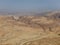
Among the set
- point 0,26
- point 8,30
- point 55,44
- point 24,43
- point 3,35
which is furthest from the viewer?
point 0,26

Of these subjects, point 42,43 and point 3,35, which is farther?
point 3,35

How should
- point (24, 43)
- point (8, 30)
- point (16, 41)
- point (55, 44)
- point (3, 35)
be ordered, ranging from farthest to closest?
point (8, 30) < point (3, 35) < point (16, 41) < point (24, 43) < point (55, 44)

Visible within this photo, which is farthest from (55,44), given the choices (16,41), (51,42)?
(16,41)

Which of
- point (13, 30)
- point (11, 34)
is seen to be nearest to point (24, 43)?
point (11, 34)

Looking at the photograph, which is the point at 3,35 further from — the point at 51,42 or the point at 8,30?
the point at 51,42

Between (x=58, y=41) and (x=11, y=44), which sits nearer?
(x=58, y=41)

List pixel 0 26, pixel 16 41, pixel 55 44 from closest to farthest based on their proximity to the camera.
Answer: pixel 55 44, pixel 16 41, pixel 0 26

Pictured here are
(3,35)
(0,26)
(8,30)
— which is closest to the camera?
(3,35)

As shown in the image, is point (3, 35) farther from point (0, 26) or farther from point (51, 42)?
point (51, 42)
